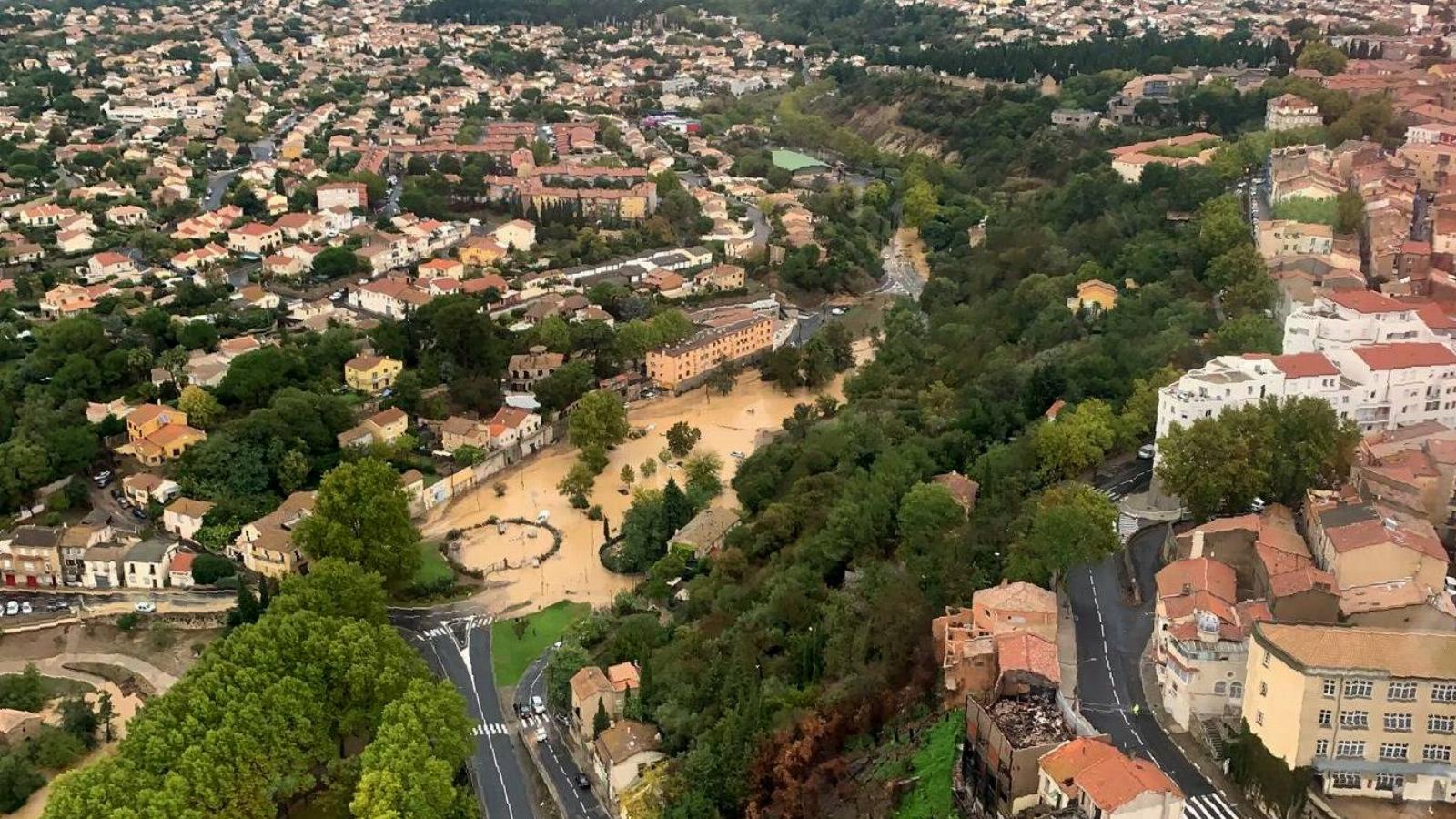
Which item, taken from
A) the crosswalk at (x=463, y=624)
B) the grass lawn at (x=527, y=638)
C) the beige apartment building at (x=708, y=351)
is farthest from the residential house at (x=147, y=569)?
the beige apartment building at (x=708, y=351)

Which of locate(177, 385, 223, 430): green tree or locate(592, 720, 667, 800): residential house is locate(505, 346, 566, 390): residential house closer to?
locate(177, 385, 223, 430): green tree

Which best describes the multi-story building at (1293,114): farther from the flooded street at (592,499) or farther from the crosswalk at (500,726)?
the crosswalk at (500,726)

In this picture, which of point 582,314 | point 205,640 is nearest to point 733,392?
point 582,314

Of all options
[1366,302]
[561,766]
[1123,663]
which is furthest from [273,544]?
[1366,302]

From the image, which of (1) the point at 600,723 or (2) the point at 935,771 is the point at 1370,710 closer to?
(2) the point at 935,771

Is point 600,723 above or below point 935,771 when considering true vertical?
below

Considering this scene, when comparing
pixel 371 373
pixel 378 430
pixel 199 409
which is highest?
pixel 199 409

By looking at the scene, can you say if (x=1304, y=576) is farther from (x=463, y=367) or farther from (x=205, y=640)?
(x=463, y=367)
